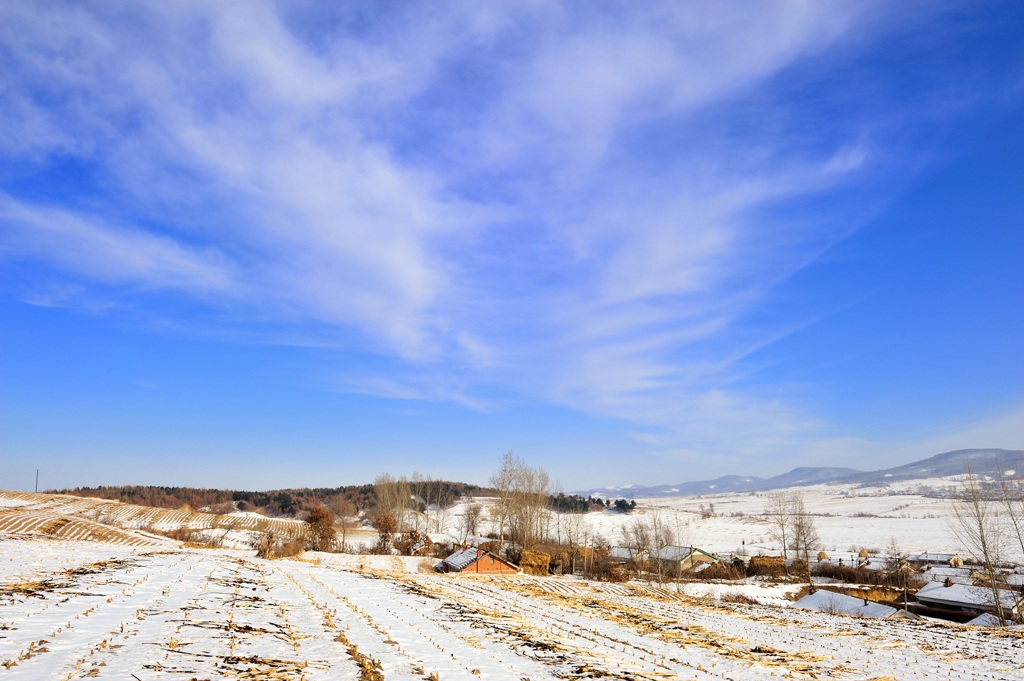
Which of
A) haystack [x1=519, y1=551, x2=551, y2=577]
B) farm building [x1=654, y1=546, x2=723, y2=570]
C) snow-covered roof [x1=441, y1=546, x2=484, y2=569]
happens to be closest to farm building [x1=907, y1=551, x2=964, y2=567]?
farm building [x1=654, y1=546, x2=723, y2=570]

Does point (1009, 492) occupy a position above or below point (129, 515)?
above

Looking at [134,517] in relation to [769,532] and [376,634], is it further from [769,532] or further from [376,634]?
[769,532]

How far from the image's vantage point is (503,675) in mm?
9844

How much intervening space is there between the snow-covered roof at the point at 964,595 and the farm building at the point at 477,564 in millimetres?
36786

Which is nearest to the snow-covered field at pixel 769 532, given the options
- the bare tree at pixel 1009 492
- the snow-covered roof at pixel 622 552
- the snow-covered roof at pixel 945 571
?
the snow-covered roof at pixel 622 552

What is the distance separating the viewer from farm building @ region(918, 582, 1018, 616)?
39906 millimetres

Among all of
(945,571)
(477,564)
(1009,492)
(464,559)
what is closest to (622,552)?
(945,571)

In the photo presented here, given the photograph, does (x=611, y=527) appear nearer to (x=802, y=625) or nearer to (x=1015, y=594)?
(x=1015, y=594)

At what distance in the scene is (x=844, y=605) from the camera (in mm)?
38812

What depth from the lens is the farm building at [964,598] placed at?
39.9 metres

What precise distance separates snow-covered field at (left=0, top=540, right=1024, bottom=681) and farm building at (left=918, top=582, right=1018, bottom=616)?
2760cm

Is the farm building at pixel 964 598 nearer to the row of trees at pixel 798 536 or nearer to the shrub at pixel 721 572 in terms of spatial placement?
the shrub at pixel 721 572

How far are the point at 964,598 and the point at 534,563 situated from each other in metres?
36.6

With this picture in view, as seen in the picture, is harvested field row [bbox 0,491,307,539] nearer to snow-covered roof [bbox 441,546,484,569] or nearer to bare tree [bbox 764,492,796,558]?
snow-covered roof [bbox 441,546,484,569]
